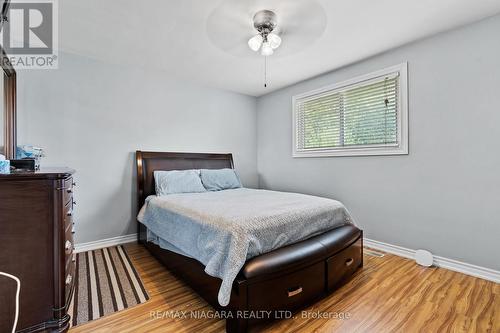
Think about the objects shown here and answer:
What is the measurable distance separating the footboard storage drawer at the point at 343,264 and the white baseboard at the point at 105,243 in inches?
102

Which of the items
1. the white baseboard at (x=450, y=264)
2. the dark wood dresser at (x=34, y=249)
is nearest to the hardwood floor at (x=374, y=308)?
the white baseboard at (x=450, y=264)

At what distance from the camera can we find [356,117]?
3.13 metres

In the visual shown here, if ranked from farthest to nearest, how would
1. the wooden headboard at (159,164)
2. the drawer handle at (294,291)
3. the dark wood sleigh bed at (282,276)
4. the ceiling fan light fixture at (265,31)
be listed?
the wooden headboard at (159,164) < the ceiling fan light fixture at (265,31) < the drawer handle at (294,291) < the dark wood sleigh bed at (282,276)

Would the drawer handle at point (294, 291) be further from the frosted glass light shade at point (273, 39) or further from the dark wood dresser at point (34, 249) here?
the frosted glass light shade at point (273, 39)

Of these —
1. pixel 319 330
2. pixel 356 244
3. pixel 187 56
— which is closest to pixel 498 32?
pixel 356 244

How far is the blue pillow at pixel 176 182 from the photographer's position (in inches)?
119

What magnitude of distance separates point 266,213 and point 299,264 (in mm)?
431

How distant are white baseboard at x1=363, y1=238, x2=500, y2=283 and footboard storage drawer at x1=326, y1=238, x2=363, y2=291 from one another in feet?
2.40

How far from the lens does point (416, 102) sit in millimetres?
2570

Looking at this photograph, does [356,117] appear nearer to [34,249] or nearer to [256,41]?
[256,41]

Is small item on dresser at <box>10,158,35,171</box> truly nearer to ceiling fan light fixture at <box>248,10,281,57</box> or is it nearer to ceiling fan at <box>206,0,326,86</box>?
ceiling fan at <box>206,0,326,86</box>

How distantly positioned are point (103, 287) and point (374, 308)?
2187 mm

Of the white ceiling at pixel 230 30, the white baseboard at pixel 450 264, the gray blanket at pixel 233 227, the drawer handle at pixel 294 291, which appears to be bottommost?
the white baseboard at pixel 450 264

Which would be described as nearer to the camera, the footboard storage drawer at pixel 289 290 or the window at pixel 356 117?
the footboard storage drawer at pixel 289 290
